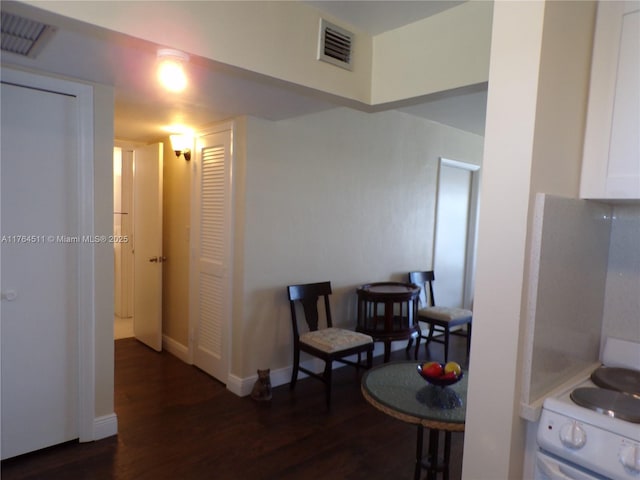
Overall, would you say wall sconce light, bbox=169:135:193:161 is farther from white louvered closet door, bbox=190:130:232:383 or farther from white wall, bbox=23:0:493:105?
white wall, bbox=23:0:493:105

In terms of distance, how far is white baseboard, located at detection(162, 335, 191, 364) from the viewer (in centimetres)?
387

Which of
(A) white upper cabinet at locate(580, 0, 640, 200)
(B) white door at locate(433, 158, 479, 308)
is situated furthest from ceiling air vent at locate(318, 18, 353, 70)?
(B) white door at locate(433, 158, 479, 308)

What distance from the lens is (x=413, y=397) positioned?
5.49 feet

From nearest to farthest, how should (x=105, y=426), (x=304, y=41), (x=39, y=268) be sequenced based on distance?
(x=304, y=41)
(x=39, y=268)
(x=105, y=426)

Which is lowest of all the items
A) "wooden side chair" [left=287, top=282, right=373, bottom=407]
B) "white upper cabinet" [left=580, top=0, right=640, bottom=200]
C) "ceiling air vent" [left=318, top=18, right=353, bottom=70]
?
"wooden side chair" [left=287, top=282, right=373, bottom=407]

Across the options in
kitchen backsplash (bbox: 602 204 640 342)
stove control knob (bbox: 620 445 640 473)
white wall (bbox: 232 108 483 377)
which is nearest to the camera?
stove control knob (bbox: 620 445 640 473)

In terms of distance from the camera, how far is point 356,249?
392cm

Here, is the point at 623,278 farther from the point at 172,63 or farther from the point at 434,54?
the point at 172,63

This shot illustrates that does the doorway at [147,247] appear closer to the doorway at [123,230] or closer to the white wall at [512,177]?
the doorway at [123,230]

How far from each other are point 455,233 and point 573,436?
4.13 m

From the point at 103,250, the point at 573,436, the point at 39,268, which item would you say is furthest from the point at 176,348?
the point at 573,436

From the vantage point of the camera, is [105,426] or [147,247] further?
[147,247]

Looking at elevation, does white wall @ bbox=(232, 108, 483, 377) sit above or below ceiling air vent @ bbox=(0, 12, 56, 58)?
below

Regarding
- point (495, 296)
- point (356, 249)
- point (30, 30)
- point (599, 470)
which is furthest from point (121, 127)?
point (599, 470)
